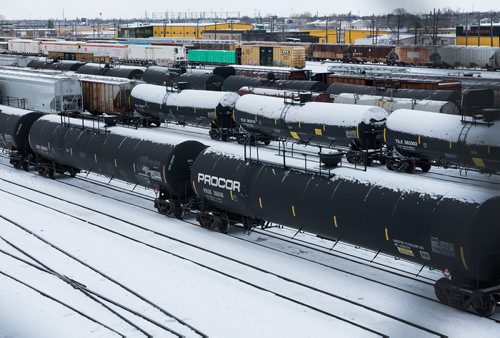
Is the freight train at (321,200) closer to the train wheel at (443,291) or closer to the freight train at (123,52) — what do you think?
the train wheel at (443,291)

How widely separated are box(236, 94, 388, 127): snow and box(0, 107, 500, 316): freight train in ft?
37.9

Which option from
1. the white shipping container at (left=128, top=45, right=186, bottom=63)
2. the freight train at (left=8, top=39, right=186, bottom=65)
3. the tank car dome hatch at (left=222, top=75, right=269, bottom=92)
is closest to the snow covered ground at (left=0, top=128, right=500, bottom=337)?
the tank car dome hatch at (left=222, top=75, right=269, bottom=92)

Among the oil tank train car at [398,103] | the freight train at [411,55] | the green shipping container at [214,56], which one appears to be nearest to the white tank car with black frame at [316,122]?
the oil tank train car at [398,103]

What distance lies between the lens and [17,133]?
34.2 m

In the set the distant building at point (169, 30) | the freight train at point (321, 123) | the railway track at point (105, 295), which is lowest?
the railway track at point (105, 295)

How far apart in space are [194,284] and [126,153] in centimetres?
983

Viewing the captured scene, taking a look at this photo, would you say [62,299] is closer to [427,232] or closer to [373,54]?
[427,232]

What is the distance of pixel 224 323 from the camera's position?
15.3 metres

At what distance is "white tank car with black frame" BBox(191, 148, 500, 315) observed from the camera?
14.7 metres

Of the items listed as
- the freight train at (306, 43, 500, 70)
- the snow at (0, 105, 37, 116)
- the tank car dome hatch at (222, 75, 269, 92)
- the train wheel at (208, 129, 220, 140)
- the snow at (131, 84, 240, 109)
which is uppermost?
the freight train at (306, 43, 500, 70)

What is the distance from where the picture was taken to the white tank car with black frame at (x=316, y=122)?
34.0 m

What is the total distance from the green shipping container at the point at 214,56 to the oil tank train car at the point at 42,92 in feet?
153

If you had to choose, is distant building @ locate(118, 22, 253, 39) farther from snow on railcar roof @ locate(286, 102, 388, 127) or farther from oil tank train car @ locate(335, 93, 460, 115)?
snow on railcar roof @ locate(286, 102, 388, 127)

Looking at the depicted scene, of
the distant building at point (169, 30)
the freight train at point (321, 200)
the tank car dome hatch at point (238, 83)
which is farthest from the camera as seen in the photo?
the distant building at point (169, 30)
